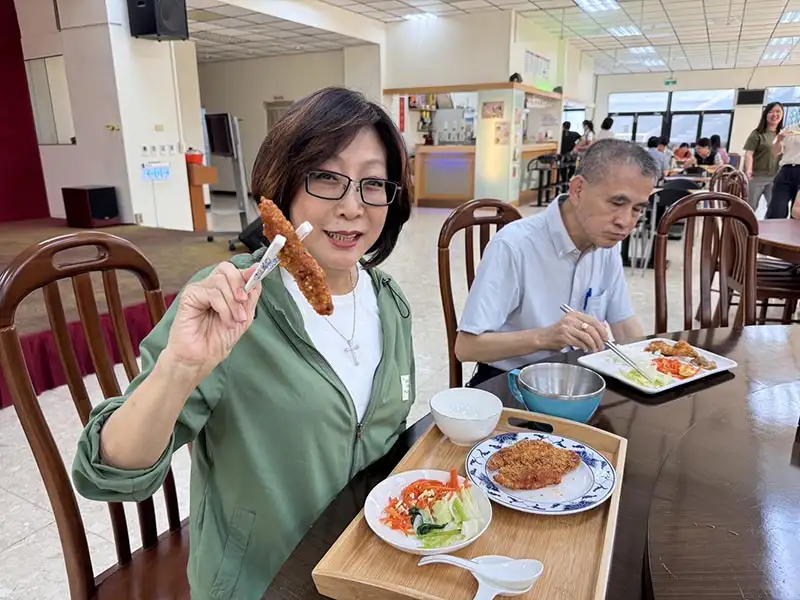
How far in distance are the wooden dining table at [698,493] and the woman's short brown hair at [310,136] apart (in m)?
0.53

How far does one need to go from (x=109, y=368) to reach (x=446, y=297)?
107 cm

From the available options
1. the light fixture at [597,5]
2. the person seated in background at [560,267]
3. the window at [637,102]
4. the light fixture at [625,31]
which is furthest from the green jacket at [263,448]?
the window at [637,102]

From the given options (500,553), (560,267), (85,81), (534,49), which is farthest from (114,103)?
(534,49)

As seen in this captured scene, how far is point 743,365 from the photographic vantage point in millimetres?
1405

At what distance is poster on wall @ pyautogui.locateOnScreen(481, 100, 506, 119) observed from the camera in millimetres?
10633

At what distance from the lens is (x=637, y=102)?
1880 cm

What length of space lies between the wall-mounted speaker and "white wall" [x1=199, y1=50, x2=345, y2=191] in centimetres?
517

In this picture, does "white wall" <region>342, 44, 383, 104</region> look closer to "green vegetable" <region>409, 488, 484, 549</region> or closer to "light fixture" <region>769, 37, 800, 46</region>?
"light fixture" <region>769, 37, 800, 46</region>

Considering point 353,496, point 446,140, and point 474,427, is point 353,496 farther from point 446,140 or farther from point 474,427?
point 446,140

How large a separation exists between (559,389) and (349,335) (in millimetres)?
502

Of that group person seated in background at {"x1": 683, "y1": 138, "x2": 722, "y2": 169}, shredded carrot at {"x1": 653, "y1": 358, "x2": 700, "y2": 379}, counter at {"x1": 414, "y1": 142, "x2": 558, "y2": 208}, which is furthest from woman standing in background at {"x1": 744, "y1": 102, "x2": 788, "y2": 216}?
shredded carrot at {"x1": 653, "y1": 358, "x2": 700, "y2": 379}

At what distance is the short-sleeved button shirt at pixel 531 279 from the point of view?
1.72m

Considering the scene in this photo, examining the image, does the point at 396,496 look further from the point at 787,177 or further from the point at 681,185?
the point at 787,177

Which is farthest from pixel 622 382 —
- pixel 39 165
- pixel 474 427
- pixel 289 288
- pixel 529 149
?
pixel 529 149
